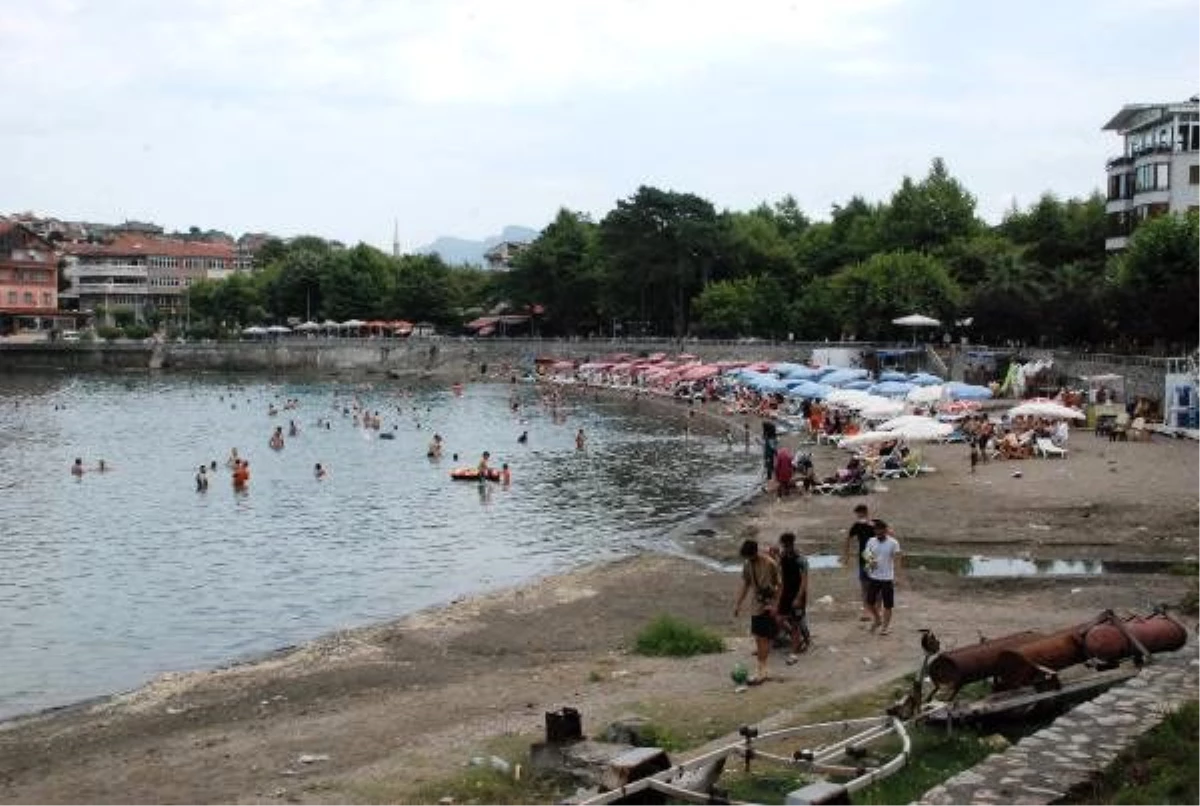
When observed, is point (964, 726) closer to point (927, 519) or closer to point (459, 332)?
point (927, 519)

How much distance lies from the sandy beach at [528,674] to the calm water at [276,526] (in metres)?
2.95

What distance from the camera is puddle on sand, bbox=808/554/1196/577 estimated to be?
77.7 ft

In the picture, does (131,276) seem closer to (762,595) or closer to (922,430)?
(922,430)

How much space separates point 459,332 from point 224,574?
11261cm

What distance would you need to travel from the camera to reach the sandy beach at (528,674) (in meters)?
14.2

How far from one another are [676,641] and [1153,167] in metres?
63.4

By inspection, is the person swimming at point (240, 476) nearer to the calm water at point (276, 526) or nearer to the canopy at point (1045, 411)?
the calm water at point (276, 526)

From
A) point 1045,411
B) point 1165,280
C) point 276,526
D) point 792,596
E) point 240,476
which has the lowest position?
point 276,526

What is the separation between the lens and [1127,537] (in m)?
26.9

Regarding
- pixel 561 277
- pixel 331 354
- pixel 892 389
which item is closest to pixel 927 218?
pixel 561 277

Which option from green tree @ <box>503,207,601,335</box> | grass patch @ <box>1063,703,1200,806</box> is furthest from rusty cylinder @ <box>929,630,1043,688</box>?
green tree @ <box>503,207,601,335</box>

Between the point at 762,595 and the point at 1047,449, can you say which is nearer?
the point at 762,595

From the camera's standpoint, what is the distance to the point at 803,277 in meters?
109

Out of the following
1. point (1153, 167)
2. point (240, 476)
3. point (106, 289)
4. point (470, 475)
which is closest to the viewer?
point (240, 476)
